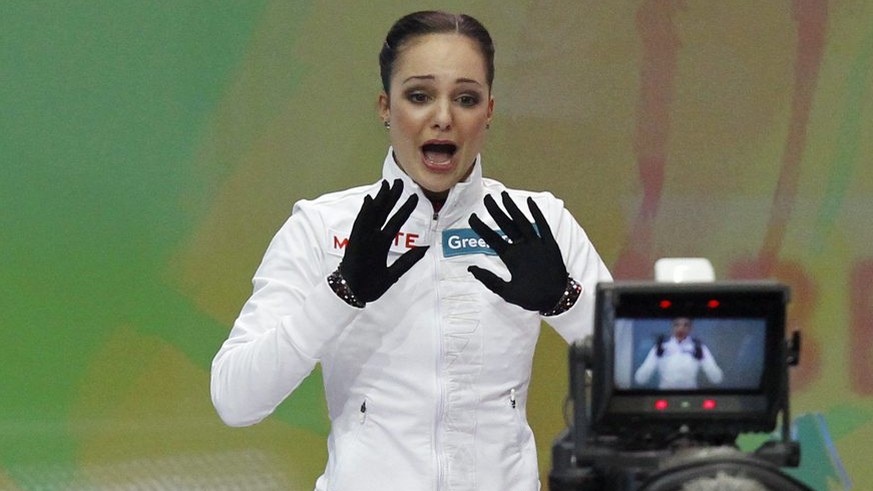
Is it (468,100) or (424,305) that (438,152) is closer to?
(468,100)

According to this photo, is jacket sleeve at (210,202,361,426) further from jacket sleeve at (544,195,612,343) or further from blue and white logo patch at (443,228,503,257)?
jacket sleeve at (544,195,612,343)

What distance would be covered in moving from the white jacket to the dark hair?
0.54ft

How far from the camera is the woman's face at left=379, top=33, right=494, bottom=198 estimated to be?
166cm

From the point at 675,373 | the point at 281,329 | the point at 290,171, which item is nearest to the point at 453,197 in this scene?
the point at 281,329

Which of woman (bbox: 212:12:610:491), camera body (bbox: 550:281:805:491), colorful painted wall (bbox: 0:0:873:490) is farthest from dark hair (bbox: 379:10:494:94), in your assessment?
colorful painted wall (bbox: 0:0:873:490)

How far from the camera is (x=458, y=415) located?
1.57 m

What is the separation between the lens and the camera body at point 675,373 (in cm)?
111

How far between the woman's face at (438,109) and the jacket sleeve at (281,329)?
152 millimetres

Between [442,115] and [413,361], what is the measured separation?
31 centimetres

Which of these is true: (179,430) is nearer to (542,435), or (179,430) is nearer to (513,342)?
(542,435)

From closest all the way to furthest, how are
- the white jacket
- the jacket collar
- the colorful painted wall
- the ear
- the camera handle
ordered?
the camera handle < the white jacket < the jacket collar < the ear < the colorful painted wall

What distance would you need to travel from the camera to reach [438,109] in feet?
5.45

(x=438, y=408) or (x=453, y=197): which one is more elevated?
(x=453, y=197)

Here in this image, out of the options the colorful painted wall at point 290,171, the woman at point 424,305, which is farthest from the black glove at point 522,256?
the colorful painted wall at point 290,171
